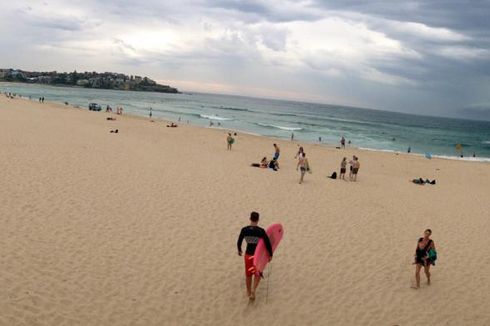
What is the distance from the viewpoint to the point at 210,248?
9938 millimetres

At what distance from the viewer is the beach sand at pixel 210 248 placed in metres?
7.31

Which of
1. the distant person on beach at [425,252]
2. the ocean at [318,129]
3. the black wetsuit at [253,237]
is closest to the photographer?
the black wetsuit at [253,237]

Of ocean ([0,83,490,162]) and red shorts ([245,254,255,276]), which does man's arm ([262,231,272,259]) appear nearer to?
red shorts ([245,254,255,276])

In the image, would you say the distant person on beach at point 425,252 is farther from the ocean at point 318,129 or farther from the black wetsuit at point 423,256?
the ocean at point 318,129

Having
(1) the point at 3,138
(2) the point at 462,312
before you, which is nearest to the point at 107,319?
(2) the point at 462,312

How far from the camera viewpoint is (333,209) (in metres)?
14.5

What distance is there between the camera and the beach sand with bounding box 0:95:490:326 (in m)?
7.31

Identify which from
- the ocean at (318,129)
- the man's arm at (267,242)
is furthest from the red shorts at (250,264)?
the ocean at (318,129)

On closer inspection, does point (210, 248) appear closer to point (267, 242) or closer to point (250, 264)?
point (250, 264)

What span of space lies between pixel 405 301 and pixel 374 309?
0.87 meters

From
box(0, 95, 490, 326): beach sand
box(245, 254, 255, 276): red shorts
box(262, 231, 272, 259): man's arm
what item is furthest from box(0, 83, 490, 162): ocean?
box(245, 254, 255, 276): red shorts

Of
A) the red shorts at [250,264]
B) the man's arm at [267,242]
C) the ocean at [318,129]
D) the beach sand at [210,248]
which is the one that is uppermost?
the ocean at [318,129]

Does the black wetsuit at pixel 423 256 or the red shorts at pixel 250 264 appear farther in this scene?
the black wetsuit at pixel 423 256

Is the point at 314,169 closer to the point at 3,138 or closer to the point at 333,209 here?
the point at 333,209
